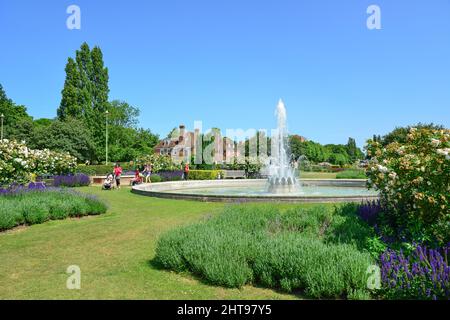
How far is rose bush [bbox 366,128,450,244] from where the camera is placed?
6.07 m

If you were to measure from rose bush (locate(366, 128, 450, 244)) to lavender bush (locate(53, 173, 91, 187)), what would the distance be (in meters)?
21.6

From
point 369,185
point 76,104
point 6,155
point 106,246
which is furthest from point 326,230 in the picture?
point 76,104

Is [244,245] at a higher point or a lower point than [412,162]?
lower

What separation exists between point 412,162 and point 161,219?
24.0 feet

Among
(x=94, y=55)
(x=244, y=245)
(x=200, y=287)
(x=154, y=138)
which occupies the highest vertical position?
(x=94, y=55)

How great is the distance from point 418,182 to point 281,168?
55.7 feet

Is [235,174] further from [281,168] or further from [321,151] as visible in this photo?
[321,151]

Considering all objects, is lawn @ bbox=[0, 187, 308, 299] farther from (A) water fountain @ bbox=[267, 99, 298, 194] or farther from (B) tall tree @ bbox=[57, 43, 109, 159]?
(B) tall tree @ bbox=[57, 43, 109, 159]

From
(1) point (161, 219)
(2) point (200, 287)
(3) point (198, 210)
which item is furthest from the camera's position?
(3) point (198, 210)

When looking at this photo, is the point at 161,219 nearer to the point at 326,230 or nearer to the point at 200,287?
the point at 326,230

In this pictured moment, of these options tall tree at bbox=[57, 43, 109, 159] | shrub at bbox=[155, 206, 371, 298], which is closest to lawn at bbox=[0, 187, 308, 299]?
shrub at bbox=[155, 206, 371, 298]

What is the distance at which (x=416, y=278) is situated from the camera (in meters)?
4.93

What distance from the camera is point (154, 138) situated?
89.1 metres
